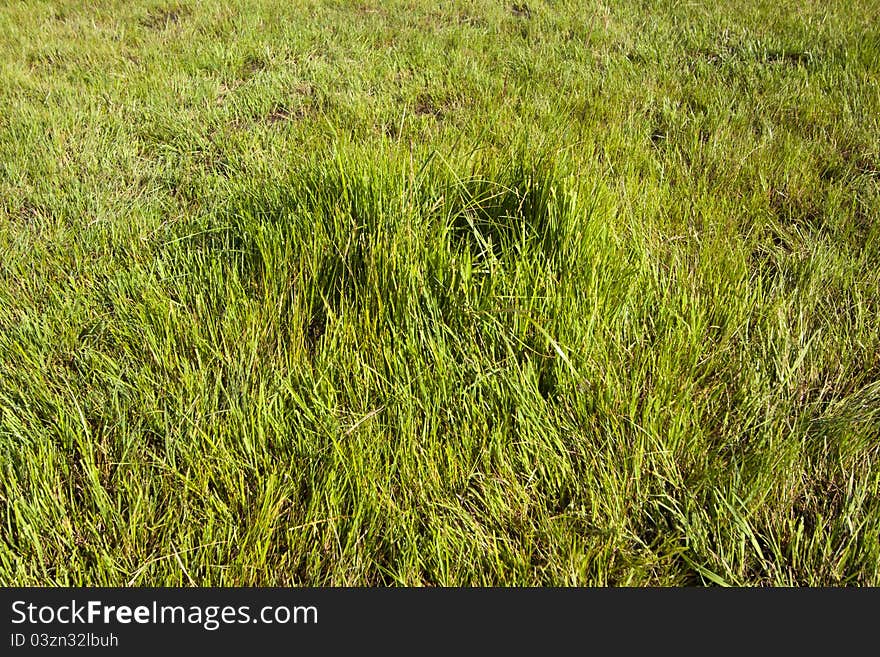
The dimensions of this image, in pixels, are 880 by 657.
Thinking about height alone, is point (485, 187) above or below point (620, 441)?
above

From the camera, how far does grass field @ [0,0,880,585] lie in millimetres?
1178

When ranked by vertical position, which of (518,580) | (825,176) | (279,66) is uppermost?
(279,66)

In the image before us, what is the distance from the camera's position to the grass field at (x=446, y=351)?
118cm

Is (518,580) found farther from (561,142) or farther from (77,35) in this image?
(77,35)

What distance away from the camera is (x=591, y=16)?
423cm

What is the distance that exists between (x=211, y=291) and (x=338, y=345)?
44cm

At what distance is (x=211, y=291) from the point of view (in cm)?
169

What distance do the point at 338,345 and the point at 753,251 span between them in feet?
4.72

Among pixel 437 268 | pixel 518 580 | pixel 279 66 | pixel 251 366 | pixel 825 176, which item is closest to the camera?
pixel 518 580

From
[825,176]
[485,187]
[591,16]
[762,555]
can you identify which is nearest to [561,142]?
[485,187]

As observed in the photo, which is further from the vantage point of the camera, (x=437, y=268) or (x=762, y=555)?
(x=437, y=268)

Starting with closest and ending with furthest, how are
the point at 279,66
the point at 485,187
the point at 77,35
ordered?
the point at 485,187 → the point at 279,66 → the point at 77,35

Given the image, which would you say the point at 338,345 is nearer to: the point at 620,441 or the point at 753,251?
the point at 620,441

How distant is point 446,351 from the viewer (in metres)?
1.48
